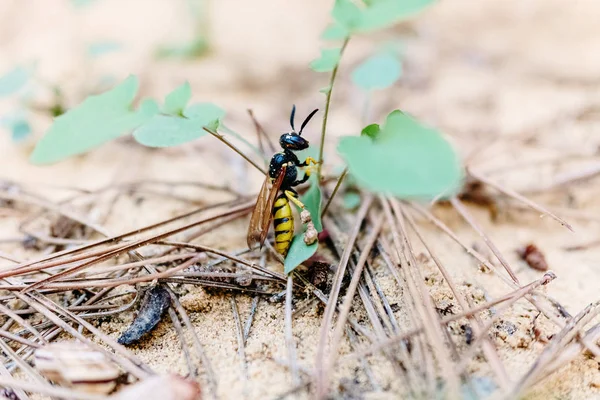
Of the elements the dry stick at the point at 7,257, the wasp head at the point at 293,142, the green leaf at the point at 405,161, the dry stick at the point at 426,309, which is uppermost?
the green leaf at the point at 405,161

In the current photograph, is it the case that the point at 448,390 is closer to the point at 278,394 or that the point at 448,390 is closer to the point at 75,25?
the point at 278,394

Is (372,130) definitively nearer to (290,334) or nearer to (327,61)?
(327,61)

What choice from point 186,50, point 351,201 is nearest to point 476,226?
point 351,201

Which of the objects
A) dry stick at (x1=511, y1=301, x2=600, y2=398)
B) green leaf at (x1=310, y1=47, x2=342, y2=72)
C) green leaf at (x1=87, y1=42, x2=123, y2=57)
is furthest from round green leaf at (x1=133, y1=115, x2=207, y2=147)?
green leaf at (x1=87, y1=42, x2=123, y2=57)

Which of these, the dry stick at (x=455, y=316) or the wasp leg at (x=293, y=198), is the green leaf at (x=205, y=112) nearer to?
the wasp leg at (x=293, y=198)

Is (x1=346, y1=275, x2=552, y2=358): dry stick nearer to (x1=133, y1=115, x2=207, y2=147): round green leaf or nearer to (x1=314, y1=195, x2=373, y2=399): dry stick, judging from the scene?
Answer: (x1=314, y1=195, x2=373, y2=399): dry stick

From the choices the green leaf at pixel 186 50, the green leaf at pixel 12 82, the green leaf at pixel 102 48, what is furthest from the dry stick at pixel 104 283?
the green leaf at pixel 186 50
